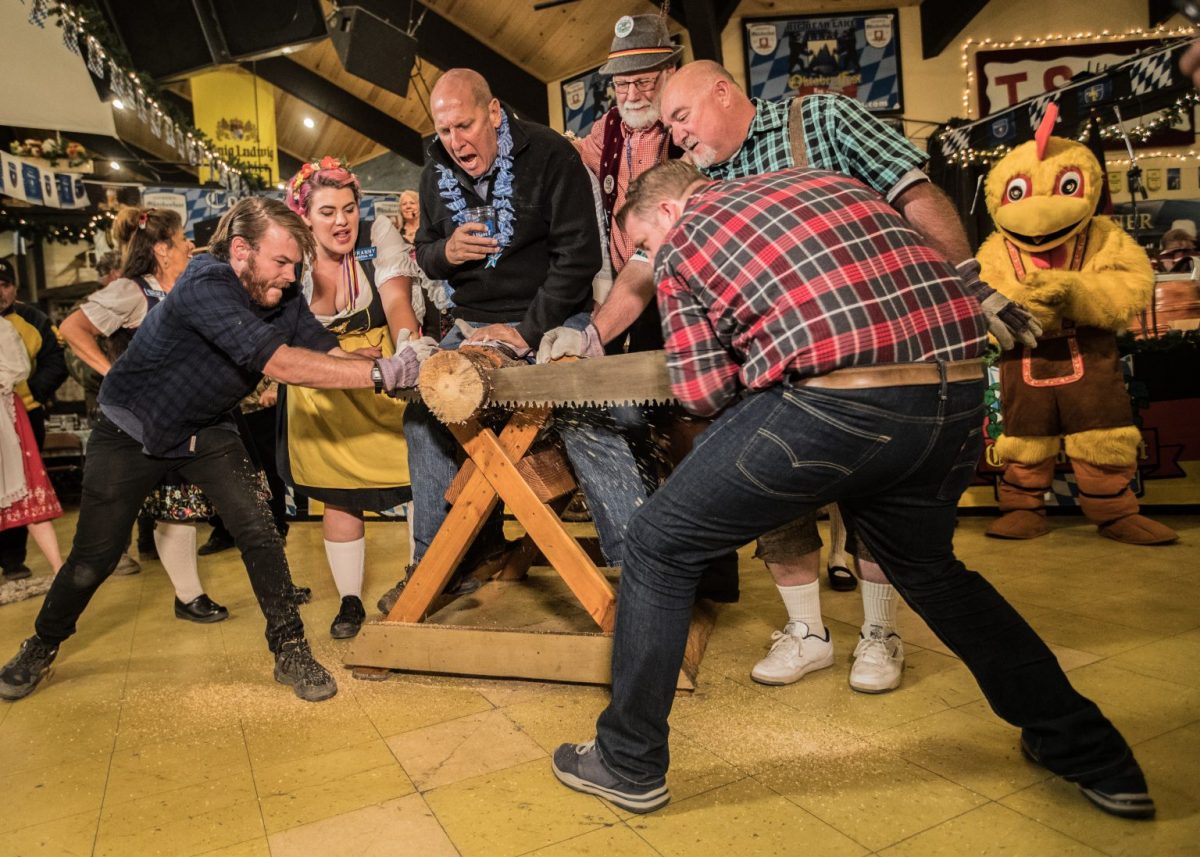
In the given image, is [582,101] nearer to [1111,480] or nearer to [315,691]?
[1111,480]

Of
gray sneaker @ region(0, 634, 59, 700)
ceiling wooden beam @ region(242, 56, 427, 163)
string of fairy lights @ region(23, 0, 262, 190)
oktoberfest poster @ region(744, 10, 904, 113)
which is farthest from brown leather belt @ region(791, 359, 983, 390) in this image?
ceiling wooden beam @ region(242, 56, 427, 163)

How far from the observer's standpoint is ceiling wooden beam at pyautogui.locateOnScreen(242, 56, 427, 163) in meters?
11.2

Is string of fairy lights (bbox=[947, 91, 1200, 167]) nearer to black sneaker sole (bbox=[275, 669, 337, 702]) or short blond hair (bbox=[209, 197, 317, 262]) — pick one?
short blond hair (bbox=[209, 197, 317, 262])

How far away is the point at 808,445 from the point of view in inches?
60.6

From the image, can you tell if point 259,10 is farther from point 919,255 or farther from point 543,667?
point 919,255

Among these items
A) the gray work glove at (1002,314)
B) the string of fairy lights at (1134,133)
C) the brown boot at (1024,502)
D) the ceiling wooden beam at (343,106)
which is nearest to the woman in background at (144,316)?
the gray work glove at (1002,314)

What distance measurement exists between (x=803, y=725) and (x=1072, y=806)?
0.62m

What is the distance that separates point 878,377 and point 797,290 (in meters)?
0.20

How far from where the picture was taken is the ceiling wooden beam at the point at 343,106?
36.7 ft

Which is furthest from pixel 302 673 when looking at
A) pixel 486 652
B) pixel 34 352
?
pixel 34 352

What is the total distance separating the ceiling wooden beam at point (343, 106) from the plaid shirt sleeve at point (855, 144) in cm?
980

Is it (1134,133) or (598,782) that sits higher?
(1134,133)

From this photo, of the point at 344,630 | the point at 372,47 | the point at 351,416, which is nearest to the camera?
the point at 344,630

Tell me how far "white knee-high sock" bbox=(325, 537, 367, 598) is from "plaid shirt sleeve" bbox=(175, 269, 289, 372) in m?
0.98
